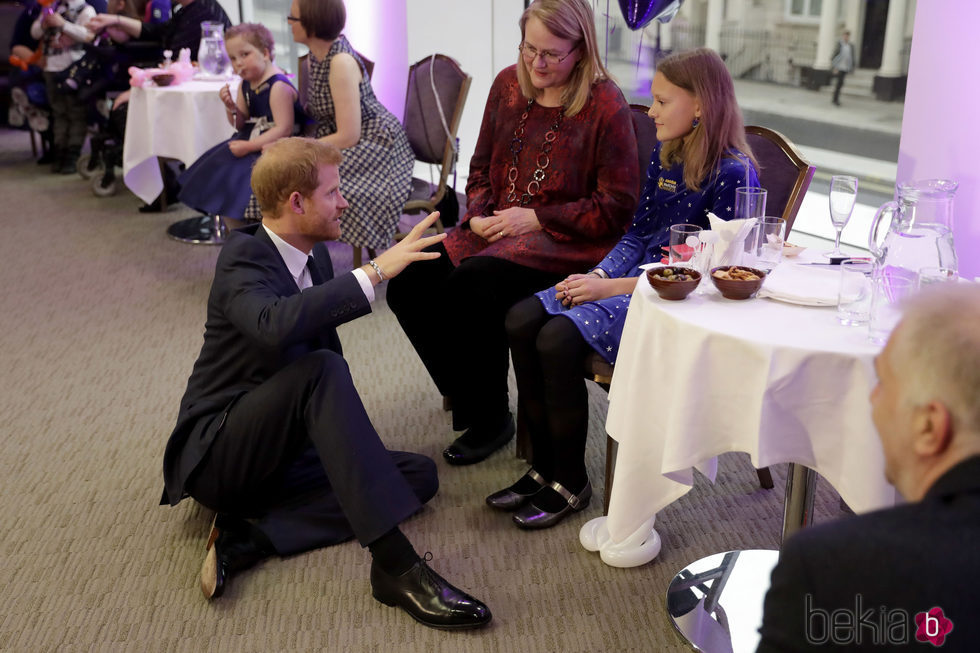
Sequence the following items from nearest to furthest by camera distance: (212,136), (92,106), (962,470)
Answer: (962,470) → (212,136) → (92,106)

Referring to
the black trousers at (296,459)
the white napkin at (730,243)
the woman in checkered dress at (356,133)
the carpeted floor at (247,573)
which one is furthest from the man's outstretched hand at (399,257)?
the woman in checkered dress at (356,133)

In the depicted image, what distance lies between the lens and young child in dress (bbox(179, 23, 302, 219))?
414cm

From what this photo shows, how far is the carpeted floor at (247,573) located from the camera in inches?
81.0

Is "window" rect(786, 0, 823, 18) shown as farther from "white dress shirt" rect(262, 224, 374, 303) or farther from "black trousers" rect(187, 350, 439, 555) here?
"black trousers" rect(187, 350, 439, 555)

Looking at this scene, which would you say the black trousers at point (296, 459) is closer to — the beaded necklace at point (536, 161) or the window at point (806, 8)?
the beaded necklace at point (536, 161)

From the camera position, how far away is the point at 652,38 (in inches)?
271

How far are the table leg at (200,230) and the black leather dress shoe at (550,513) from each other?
125 inches

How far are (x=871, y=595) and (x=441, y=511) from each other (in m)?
1.69

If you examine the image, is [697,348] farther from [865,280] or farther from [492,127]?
[492,127]

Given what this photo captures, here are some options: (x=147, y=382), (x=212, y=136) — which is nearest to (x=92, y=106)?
(x=212, y=136)

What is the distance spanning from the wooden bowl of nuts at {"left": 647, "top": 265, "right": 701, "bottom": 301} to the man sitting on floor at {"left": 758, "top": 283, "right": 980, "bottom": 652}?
0.85 metres

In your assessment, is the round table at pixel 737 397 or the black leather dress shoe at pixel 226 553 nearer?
the round table at pixel 737 397

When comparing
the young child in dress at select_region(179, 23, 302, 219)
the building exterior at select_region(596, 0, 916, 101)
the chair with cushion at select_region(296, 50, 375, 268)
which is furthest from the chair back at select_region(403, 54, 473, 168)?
the building exterior at select_region(596, 0, 916, 101)

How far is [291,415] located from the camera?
2.13 metres
